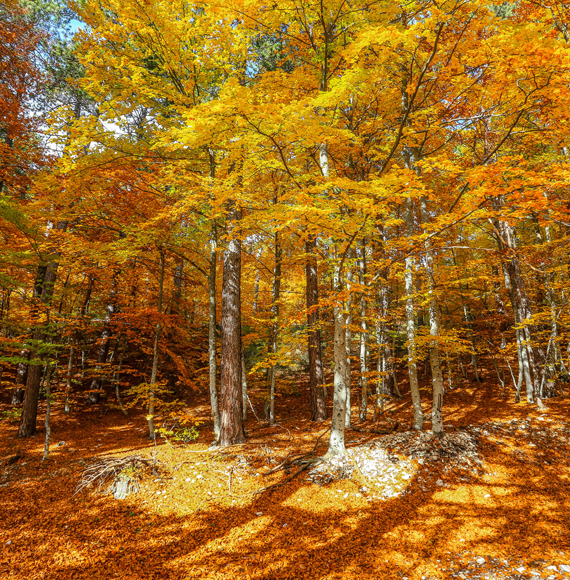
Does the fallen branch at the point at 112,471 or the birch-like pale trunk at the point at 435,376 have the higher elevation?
the birch-like pale trunk at the point at 435,376

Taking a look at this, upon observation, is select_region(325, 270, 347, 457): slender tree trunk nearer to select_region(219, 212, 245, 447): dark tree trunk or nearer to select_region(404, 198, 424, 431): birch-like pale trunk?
select_region(404, 198, 424, 431): birch-like pale trunk

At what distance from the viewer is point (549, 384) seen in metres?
10.1

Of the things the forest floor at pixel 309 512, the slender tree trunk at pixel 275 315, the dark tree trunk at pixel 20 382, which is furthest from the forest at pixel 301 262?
the dark tree trunk at pixel 20 382

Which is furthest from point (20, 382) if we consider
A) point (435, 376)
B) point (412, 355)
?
point (435, 376)

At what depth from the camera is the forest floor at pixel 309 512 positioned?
3.45 m

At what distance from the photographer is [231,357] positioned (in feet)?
23.9

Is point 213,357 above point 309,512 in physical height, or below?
above

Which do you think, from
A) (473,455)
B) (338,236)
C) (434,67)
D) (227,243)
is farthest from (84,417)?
(434,67)

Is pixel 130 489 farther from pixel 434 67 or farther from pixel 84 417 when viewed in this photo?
pixel 434 67

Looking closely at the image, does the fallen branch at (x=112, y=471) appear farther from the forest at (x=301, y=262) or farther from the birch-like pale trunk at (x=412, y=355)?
the birch-like pale trunk at (x=412, y=355)

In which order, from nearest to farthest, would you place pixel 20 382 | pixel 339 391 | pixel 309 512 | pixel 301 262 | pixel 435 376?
pixel 309 512
pixel 339 391
pixel 435 376
pixel 301 262
pixel 20 382

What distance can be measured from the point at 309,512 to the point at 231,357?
3596 mm

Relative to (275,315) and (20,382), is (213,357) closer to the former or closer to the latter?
(275,315)

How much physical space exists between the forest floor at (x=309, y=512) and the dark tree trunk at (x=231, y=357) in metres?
0.49
